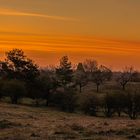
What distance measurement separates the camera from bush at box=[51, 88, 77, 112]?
93.2 m

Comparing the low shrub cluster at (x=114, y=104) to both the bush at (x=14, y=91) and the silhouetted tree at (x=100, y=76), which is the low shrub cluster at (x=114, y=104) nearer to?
the bush at (x=14, y=91)

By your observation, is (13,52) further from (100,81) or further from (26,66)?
(100,81)

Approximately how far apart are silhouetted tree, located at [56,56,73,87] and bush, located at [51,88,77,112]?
45319 millimetres

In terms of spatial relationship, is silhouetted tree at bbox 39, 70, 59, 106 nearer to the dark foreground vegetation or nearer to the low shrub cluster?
the dark foreground vegetation

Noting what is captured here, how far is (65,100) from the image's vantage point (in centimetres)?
9488

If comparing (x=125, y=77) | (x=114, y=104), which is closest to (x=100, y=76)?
(x=125, y=77)

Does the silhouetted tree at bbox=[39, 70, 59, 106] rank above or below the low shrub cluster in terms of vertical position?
above

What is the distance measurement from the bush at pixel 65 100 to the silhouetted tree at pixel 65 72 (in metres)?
45.3

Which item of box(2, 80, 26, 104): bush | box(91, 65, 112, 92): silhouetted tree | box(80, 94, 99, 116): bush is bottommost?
box(80, 94, 99, 116): bush

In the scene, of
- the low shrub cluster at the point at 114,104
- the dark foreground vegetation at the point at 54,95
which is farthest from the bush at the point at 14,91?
the low shrub cluster at the point at 114,104

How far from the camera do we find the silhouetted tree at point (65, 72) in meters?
152

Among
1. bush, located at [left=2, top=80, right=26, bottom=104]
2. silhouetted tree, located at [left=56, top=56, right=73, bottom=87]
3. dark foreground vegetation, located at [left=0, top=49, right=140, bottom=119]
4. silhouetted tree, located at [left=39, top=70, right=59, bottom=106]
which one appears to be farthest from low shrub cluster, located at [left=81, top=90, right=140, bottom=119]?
silhouetted tree, located at [left=56, top=56, right=73, bottom=87]

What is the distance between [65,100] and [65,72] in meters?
66.0

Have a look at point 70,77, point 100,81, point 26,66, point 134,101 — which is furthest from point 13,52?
point 134,101
